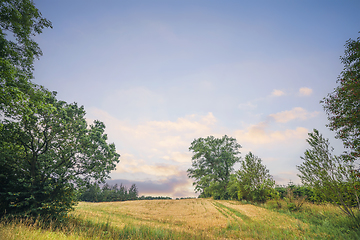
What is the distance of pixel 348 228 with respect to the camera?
9805mm

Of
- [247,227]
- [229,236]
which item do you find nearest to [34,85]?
[229,236]

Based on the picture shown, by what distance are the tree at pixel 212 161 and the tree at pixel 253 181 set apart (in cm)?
1256

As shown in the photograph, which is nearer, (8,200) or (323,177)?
(8,200)

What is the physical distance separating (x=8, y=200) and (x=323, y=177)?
70.6 ft

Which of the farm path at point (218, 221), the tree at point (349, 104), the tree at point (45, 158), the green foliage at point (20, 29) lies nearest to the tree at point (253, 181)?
the farm path at point (218, 221)

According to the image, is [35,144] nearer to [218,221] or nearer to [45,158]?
[45,158]

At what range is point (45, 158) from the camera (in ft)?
38.1

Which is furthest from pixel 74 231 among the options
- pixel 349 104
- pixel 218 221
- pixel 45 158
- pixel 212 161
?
pixel 212 161

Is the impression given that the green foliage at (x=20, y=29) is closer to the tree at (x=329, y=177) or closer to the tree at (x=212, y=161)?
the tree at (x=329, y=177)

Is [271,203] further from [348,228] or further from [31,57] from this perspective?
[31,57]

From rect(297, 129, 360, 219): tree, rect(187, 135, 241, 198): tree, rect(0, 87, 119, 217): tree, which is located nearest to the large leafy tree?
Answer: rect(0, 87, 119, 217): tree

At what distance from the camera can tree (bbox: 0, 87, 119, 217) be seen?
10555 millimetres

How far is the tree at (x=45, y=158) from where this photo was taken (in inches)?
416

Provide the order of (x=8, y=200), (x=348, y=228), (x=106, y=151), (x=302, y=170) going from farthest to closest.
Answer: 1. (x=106, y=151)
2. (x=302, y=170)
3. (x=8, y=200)
4. (x=348, y=228)
